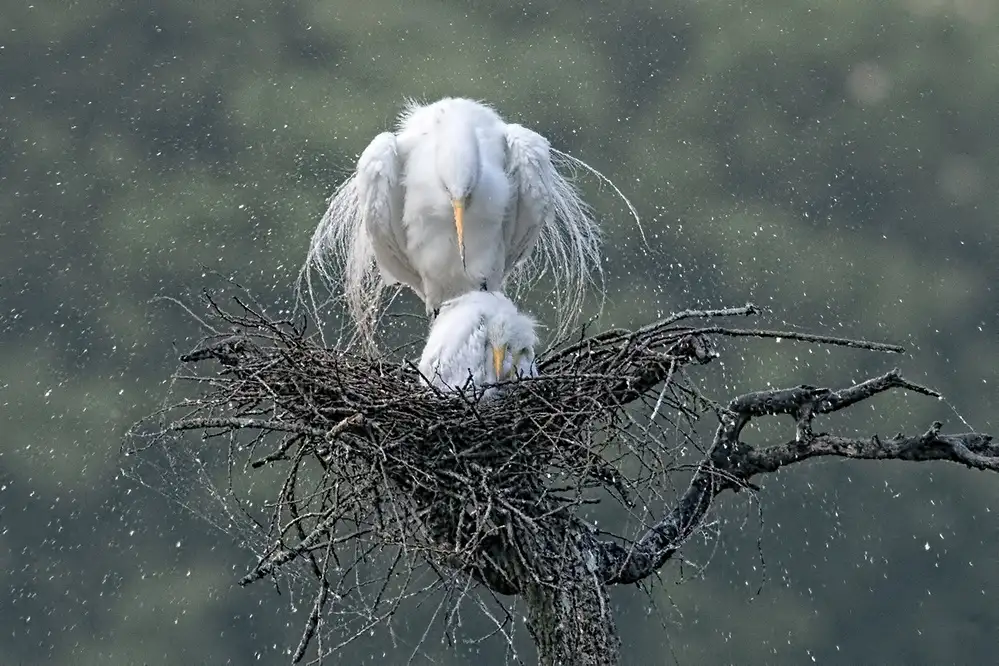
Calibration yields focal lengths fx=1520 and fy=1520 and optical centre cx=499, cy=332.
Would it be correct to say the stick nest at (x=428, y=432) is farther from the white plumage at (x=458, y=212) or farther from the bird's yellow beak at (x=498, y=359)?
the white plumage at (x=458, y=212)

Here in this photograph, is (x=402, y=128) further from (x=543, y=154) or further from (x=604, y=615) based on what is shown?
(x=604, y=615)

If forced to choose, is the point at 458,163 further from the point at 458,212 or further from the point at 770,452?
the point at 770,452

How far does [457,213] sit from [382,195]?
273 mm

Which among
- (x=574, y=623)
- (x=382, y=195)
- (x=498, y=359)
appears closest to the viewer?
(x=574, y=623)

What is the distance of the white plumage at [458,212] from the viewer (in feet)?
12.8

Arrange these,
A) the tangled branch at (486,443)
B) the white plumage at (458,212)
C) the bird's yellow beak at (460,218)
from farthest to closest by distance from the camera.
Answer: the white plumage at (458,212) < the bird's yellow beak at (460,218) < the tangled branch at (486,443)

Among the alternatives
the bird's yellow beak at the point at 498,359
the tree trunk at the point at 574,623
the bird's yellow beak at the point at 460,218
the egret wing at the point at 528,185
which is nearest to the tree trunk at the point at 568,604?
the tree trunk at the point at 574,623

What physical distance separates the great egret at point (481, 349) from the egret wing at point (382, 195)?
2.33 ft

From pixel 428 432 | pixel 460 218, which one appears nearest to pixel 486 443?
pixel 428 432

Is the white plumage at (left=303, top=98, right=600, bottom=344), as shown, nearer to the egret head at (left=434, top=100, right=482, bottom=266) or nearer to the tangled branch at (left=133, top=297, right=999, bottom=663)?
the egret head at (left=434, top=100, right=482, bottom=266)

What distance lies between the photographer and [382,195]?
3.95 metres

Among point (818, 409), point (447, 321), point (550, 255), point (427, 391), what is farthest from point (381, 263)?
point (818, 409)

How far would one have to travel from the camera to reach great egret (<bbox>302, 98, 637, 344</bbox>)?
3904 millimetres

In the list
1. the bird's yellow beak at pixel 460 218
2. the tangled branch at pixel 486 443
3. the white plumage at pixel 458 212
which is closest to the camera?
the tangled branch at pixel 486 443
